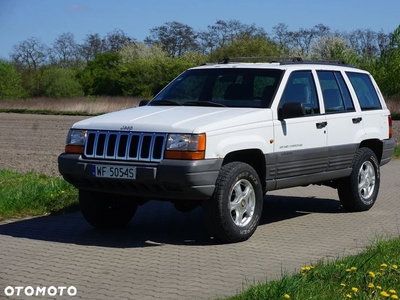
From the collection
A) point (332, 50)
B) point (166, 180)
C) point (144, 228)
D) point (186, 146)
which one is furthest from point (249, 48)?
point (166, 180)

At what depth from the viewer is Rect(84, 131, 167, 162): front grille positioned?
8.09m

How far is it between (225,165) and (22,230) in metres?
2.53

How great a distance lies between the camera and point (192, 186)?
785 cm

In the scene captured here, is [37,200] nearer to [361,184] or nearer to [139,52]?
[361,184]

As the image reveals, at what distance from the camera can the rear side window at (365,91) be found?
1091cm

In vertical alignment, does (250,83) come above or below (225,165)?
above

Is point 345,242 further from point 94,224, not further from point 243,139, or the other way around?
point 94,224

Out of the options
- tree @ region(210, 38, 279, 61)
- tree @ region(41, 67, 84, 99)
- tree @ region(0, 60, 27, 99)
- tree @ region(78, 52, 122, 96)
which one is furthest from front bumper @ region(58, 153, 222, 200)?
tree @ region(78, 52, 122, 96)

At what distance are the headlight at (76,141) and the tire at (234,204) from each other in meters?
1.54

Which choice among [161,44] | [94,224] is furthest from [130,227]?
[161,44]

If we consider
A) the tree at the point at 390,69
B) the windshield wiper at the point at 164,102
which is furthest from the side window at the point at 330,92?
the tree at the point at 390,69

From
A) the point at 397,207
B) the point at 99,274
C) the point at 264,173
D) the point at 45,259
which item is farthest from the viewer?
the point at 397,207

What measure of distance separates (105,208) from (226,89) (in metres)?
2.01

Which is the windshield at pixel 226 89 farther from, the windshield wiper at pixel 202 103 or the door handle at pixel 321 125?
the door handle at pixel 321 125
